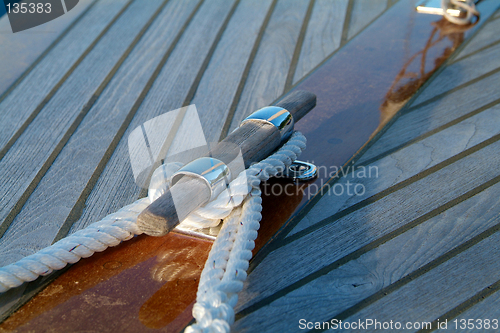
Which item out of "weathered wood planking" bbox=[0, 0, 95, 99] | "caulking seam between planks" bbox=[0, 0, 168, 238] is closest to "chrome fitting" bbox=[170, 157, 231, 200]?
"caulking seam between planks" bbox=[0, 0, 168, 238]

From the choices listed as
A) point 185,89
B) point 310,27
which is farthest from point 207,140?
point 310,27

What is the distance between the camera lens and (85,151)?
131 centimetres

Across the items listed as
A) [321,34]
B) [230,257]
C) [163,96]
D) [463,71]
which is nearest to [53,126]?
[163,96]

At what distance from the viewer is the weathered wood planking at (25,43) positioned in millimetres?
1681

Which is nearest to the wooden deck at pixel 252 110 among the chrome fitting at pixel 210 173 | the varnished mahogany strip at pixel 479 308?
the varnished mahogany strip at pixel 479 308

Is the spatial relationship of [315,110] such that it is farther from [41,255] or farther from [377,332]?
[41,255]

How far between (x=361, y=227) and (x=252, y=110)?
61 cm

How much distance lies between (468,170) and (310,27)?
1.05 metres

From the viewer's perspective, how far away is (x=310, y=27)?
77.3 inches

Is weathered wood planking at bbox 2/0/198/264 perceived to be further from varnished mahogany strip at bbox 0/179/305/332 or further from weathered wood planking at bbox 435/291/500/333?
weathered wood planking at bbox 435/291/500/333

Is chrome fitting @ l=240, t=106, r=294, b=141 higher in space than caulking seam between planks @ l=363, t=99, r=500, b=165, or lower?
higher

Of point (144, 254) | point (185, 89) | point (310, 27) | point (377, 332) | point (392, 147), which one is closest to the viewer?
point (377, 332)

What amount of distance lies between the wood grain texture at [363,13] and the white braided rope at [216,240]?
1157mm

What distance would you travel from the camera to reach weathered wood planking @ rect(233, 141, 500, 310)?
0.92 m
